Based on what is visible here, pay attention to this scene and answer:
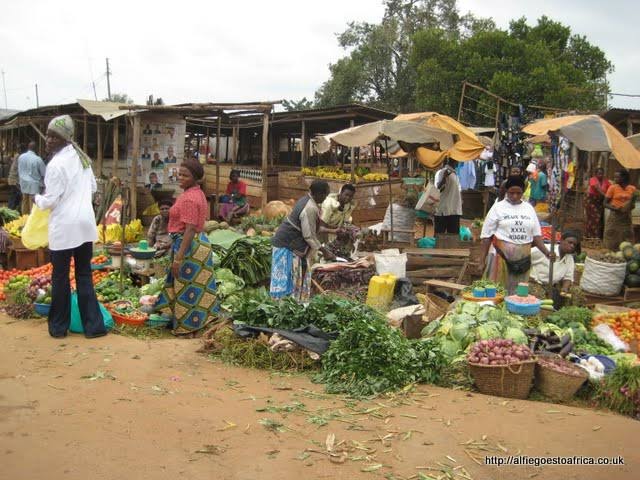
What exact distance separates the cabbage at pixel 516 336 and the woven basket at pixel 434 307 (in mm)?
1089

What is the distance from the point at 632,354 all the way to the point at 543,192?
32.7 feet

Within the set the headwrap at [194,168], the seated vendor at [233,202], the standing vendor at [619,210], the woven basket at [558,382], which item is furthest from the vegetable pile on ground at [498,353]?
the seated vendor at [233,202]

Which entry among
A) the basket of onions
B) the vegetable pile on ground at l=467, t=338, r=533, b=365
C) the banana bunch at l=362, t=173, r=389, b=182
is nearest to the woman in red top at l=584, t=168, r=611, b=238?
the banana bunch at l=362, t=173, r=389, b=182

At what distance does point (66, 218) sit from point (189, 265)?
121 centimetres

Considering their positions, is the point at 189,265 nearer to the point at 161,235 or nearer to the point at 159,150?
the point at 161,235

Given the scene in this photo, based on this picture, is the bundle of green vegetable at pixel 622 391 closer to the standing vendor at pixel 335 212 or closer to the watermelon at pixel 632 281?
the watermelon at pixel 632 281

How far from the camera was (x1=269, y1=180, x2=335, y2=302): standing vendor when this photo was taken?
6.54m

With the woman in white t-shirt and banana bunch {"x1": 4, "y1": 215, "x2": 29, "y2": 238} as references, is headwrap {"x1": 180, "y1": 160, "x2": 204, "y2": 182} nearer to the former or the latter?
the woman in white t-shirt

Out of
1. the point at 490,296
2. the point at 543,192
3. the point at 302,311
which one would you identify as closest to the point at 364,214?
the point at 543,192

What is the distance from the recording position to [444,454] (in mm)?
3705

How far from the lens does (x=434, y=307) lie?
6.73 m

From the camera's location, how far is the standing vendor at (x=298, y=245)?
258 inches

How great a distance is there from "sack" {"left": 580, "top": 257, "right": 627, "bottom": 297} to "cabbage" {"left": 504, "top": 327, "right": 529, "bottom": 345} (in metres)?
3.11

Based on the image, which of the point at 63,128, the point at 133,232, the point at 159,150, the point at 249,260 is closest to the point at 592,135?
the point at 249,260
